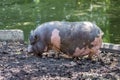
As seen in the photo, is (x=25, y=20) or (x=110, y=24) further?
(x=25, y=20)

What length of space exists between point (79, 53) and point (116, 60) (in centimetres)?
53

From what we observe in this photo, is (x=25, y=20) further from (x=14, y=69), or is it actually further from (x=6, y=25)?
(x=14, y=69)

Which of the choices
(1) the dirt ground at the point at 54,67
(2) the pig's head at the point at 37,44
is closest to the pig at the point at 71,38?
(2) the pig's head at the point at 37,44

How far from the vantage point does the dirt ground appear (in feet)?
14.6

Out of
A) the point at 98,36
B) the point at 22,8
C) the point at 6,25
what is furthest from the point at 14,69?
the point at 22,8

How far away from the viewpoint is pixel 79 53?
559 centimetres

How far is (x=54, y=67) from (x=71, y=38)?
0.75m

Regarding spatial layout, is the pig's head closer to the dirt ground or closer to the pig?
the pig

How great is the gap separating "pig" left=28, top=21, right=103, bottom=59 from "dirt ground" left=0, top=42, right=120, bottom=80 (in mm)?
141

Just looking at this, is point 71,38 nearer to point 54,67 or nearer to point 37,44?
point 37,44

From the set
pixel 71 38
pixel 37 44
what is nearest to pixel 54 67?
pixel 71 38

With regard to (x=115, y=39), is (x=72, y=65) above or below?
above

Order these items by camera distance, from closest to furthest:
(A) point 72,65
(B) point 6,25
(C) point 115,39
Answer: (A) point 72,65
(C) point 115,39
(B) point 6,25

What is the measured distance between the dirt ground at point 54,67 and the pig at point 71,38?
14cm
